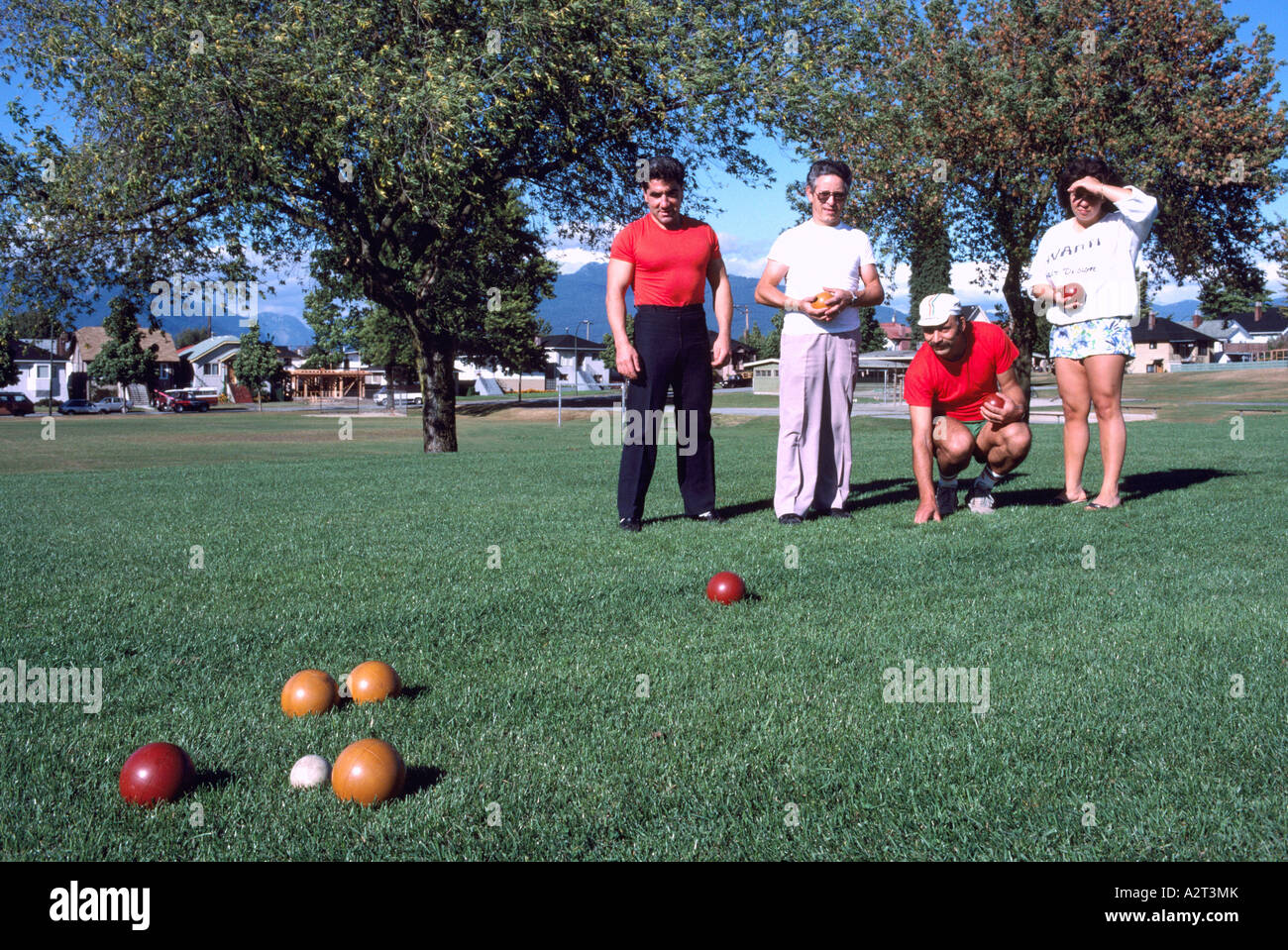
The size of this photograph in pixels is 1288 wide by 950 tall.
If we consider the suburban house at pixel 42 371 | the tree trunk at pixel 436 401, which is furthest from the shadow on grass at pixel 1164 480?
the suburban house at pixel 42 371

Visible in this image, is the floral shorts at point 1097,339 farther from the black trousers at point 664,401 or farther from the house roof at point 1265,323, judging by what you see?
the house roof at point 1265,323

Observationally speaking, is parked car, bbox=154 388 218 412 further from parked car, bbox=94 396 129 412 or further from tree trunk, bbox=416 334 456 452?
tree trunk, bbox=416 334 456 452

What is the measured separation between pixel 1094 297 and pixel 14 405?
66.4 m

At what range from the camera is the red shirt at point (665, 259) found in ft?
21.6

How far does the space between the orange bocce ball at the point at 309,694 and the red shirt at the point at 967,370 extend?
4743 mm

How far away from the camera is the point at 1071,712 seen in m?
2.96

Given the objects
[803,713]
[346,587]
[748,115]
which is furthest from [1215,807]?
[748,115]

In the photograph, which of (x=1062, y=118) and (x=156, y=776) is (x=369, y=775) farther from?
(x=1062, y=118)

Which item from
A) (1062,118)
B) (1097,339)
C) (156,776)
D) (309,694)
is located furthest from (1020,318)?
(156,776)

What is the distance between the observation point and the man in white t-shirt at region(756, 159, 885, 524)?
268 inches

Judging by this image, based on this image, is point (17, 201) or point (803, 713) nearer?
point (803, 713)

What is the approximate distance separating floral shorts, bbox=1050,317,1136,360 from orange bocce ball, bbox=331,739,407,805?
6345 millimetres

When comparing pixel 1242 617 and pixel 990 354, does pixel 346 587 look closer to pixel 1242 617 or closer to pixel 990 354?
pixel 1242 617

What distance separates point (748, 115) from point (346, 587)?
13.5m
